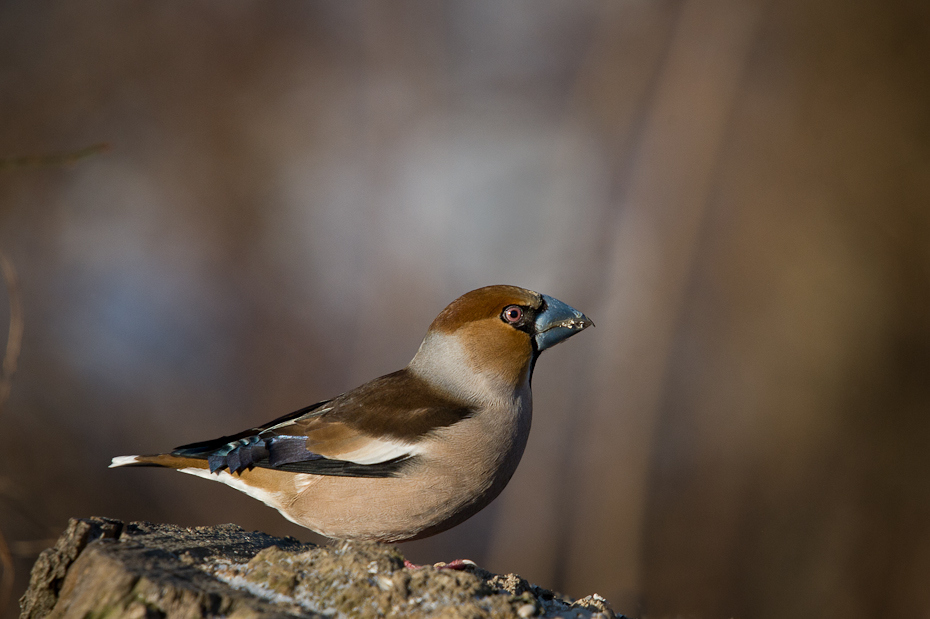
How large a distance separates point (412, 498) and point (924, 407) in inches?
226

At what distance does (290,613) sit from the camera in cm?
180

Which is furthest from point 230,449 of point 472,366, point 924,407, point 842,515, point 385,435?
point 924,407

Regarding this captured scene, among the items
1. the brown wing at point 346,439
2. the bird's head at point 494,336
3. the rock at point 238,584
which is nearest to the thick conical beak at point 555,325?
the bird's head at point 494,336

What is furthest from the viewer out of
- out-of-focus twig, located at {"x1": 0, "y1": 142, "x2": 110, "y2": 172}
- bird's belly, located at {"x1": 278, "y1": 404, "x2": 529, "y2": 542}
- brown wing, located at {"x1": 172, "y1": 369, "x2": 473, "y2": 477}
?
brown wing, located at {"x1": 172, "y1": 369, "x2": 473, "y2": 477}

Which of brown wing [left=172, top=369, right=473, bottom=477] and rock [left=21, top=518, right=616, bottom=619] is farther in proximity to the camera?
brown wing [left=172, top=369, right=473, bottom=477]

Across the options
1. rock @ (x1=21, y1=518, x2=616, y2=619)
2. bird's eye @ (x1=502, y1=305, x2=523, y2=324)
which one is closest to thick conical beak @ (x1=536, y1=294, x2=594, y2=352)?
bird's eye @ (x1=502, y1=305, x2=523, y2=324)

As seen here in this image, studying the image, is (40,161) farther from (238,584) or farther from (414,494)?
(414,494)

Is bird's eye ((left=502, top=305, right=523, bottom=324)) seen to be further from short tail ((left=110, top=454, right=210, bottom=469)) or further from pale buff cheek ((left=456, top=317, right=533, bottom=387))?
short tail ((left=110, top=454, right=210, bottom=469))

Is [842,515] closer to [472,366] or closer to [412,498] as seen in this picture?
[472,366]

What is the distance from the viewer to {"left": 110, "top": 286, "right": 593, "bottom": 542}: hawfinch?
280 cm

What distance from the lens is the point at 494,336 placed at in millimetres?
3336

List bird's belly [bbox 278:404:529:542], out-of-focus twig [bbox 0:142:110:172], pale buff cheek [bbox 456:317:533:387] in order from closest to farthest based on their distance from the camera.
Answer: out-of-focus twig [bbox 0:142:110:172], bird's belly [bbox 278:404:529:542], pale buff cheek [bbox 456:317:533:387]

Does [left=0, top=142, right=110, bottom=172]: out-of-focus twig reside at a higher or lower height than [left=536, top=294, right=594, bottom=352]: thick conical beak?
higher

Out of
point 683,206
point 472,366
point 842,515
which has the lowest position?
point 842,515
